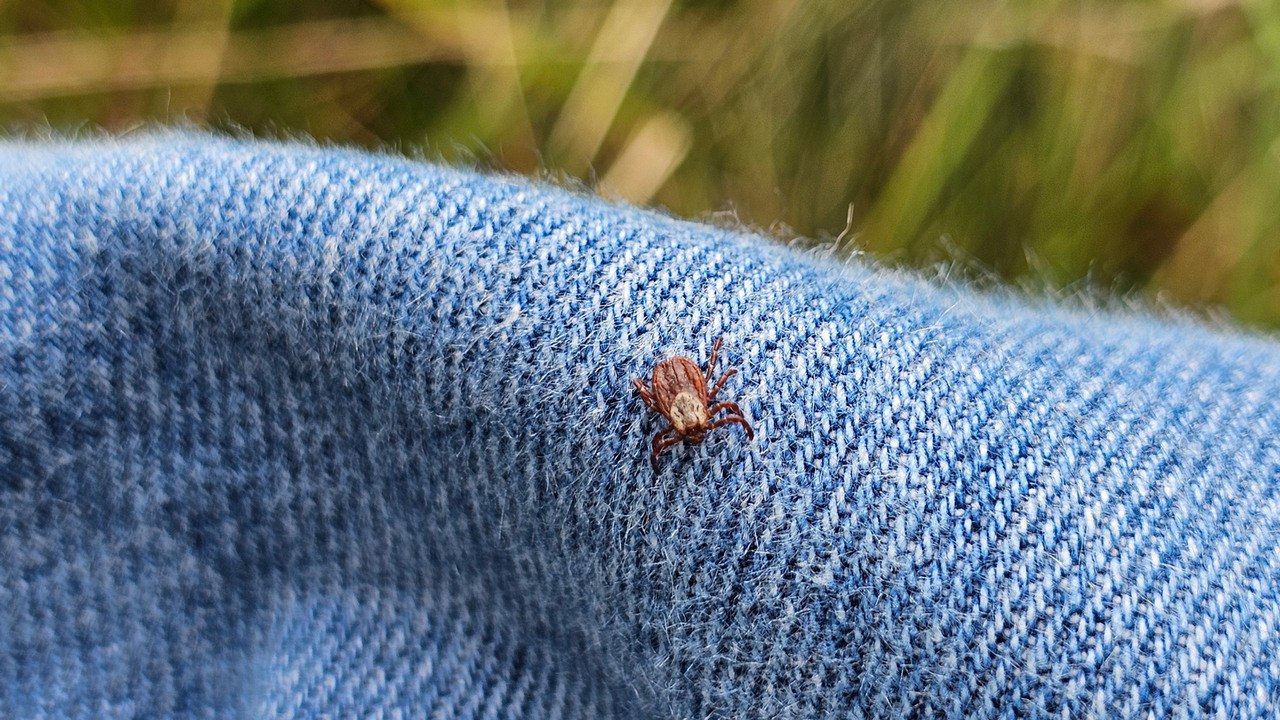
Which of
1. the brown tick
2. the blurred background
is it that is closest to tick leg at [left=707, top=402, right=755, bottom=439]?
the brown tick

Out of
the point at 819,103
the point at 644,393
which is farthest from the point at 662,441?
the point at 819,103

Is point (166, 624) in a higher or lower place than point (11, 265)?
lower

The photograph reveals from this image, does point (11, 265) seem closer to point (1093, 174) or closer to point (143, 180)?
point (143, 180)

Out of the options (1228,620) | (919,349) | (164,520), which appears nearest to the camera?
(1228,620)

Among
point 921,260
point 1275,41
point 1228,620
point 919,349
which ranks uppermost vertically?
point 1275,41

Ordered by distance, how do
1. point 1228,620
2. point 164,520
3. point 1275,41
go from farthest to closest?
point 1275,41
point 164,520
point 1228,620

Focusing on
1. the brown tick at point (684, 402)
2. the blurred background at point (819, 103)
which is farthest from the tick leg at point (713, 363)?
the blurred background at point (819, 103)

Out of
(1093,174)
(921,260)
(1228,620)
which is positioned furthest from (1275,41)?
(1228,620)

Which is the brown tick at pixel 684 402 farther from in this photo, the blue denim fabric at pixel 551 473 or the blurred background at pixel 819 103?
the blurred background at pixel 819 103

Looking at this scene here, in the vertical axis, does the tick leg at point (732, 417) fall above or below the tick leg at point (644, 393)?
below
